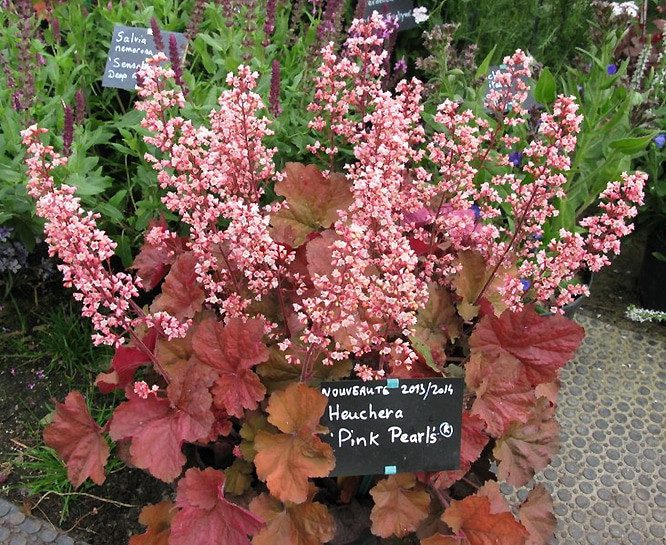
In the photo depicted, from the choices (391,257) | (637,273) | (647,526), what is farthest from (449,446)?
(637,273)

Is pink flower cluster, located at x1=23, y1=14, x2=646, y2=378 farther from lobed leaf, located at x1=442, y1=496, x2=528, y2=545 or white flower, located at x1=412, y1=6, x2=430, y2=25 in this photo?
white flower, located at x1=412, y1=6, x2=430, y2=25

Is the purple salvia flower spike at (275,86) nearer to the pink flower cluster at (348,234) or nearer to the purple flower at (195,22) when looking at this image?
the pink flower cluster at (348,234)

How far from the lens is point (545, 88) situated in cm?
246

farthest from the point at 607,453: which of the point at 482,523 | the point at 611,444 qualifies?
the point at 482,523

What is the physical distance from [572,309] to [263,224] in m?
1.51

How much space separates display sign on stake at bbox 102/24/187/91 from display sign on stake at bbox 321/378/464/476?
5.15 ft

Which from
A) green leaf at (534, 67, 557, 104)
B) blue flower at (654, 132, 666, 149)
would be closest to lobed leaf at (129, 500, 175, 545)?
green leaf at (534, 67, 557, 104)

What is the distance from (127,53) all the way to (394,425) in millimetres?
1730

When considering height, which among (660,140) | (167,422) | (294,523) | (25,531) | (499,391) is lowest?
(25,531)

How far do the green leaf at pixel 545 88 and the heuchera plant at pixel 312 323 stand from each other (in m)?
0.74

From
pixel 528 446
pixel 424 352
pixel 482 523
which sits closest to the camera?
pixel 482 523

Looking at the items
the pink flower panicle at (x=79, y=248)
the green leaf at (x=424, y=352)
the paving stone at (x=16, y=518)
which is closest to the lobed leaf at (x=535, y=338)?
the green leaf at (x=424, y=352)

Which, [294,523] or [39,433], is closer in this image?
[294,523]

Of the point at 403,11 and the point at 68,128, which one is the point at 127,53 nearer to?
the point at 68,128
